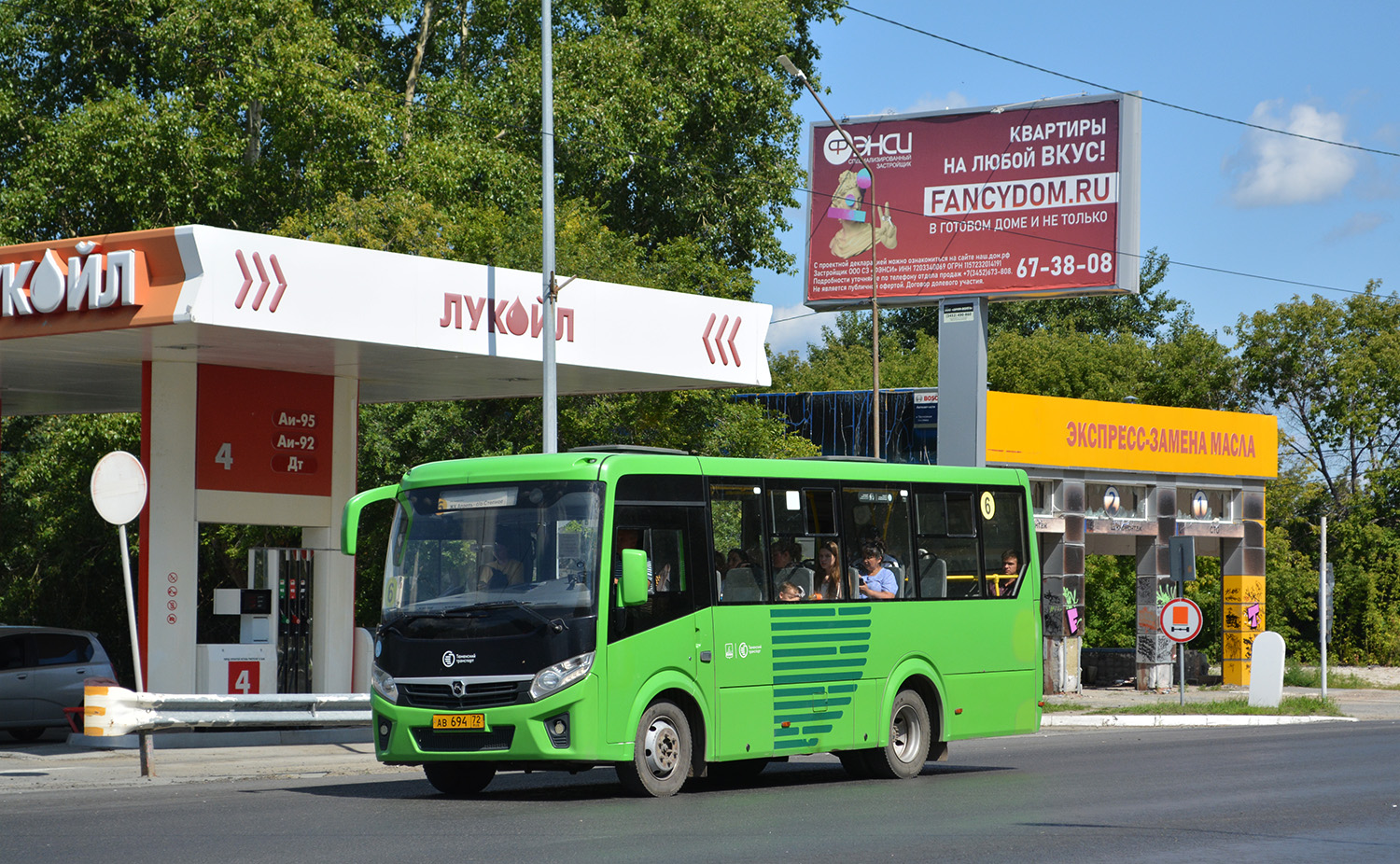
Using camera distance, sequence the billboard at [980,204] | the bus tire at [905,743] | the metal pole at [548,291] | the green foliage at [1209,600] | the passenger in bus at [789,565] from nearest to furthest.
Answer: the passenger in bus at [789,565] < the bus tire at [905,743] < the metal pole at [548,291] < the billboard at [980,204] < the green foliage at [1209,600]

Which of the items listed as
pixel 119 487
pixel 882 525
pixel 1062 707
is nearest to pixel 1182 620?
pixel 1062 707

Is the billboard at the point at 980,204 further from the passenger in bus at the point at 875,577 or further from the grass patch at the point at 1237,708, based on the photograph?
the passenger in bus at the point at 875,577

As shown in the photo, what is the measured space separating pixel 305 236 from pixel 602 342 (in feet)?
46.6

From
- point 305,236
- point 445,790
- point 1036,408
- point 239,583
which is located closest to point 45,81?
point 305,236

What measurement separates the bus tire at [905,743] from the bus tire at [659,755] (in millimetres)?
2602

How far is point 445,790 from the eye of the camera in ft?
47.4

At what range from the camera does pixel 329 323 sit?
18.8 m

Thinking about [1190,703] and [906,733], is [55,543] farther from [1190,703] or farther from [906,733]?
[906,733]

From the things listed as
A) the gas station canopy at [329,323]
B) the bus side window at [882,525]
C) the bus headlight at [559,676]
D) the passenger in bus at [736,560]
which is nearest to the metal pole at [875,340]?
the gas station canopy at [329,323]

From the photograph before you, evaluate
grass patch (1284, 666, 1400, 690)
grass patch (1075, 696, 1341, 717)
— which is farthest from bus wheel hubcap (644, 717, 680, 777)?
grass patch (1284, 666, 1400, 690)

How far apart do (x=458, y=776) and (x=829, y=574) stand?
3512mm

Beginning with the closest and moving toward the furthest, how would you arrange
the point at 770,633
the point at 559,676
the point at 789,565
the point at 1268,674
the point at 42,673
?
the point at 559,676 < the point at 770,633 < the point at 789,565 < the point at 42,673 < the point at 1268,674

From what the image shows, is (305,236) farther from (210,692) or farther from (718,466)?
(718,466)

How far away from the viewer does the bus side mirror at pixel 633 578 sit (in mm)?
13117
